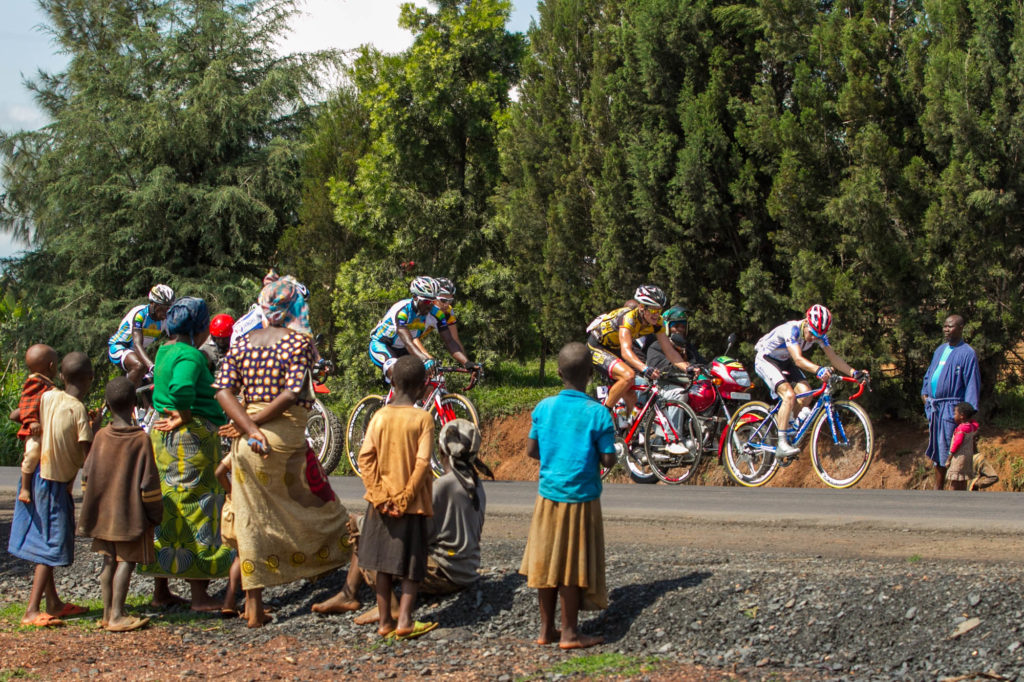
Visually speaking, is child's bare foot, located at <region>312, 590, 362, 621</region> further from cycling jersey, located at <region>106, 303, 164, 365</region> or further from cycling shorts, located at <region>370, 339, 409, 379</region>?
cycling jersey, located at <region>106, 303, 164, 365</region>

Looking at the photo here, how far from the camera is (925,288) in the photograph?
1409 cm

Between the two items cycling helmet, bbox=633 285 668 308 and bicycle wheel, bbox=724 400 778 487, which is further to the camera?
bicycle wheel, bbox=724 400 778 487

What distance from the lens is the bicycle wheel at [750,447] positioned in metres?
12.6

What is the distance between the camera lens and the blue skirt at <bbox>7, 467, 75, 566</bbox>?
770cm

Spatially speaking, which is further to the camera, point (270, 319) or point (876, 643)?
point (270, 319)

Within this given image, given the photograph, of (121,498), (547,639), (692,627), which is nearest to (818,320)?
(692,627)

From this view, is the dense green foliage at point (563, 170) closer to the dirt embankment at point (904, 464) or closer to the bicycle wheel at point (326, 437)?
the dirt embankment at point (904, 464)

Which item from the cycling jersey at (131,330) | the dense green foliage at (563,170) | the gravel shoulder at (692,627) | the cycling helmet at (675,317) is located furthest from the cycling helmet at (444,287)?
the dense green foliage at (563,170)

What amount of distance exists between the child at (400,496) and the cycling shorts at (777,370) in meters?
6.26

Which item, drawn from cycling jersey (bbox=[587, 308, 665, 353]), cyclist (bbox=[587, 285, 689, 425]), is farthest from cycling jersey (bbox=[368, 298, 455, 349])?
cycling jersey (bbox=[587, 308, 665, 353])

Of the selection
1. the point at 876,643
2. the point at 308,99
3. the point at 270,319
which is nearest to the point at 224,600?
the point at 270,319

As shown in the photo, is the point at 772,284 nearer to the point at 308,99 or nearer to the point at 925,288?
the point at 925,288

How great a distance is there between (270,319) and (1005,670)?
458 cm

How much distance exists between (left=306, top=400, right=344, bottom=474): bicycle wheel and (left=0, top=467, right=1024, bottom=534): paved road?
0.77 metres
